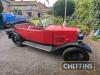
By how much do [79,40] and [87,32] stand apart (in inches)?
179

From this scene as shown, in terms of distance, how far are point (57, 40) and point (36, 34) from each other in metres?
0.92

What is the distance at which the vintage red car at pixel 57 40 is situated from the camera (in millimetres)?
4941

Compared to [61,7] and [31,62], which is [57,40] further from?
[61,7]

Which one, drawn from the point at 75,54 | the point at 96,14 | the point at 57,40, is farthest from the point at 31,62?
the point at 96,14

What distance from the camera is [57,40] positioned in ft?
18.2

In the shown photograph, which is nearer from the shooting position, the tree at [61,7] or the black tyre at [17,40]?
the black tyre at [17,40]

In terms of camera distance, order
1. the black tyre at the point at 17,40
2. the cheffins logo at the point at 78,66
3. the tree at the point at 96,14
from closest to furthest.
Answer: the cheffins logo at the point at 78,66 < the black tyre at the point at 17,40 < the tree at the point at 96,14

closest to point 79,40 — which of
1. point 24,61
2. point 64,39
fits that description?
point 64,39

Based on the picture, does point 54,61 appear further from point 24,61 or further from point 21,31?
point 21,31

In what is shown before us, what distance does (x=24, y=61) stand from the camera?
17.5ft

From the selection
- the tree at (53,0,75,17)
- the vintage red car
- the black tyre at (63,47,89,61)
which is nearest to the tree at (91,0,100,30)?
the vintage red car

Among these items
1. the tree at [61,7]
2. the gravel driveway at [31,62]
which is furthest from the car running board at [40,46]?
the tree at [61,7]

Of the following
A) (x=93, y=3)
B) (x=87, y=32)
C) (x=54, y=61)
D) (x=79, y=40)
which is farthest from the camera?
(x=87, y=32)

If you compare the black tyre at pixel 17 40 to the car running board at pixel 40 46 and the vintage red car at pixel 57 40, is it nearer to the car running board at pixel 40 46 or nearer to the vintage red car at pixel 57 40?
the vintage red car at pixel 57 40
